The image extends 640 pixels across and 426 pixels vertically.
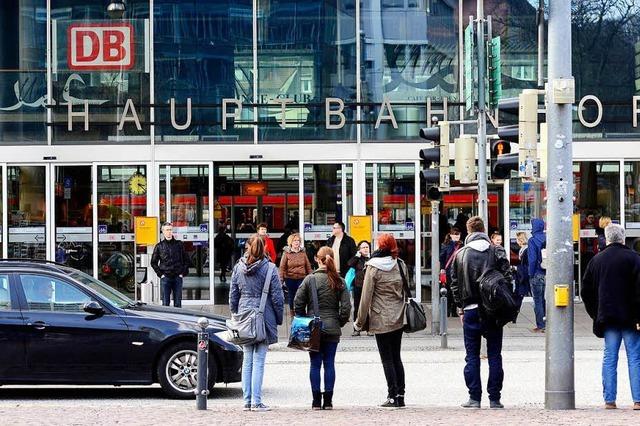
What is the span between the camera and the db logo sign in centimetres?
2580

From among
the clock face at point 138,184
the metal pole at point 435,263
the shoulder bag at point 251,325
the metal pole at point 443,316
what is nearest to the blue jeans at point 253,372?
the shoulder bag at point 251,325

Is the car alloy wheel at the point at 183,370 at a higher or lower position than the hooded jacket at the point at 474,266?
lower

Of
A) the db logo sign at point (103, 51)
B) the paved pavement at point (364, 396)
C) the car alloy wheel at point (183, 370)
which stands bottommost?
the paved pavement at point (364, 396)

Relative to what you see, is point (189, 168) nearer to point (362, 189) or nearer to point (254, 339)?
point (362, 189)

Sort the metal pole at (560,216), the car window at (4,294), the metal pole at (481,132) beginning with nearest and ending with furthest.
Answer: the metal pole at (560,216) → the car window at (4,294) → the metal pole at (481,132)

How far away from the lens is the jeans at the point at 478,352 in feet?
38.4

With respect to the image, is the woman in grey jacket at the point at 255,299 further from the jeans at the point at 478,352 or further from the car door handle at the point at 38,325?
the car door handle at the point at 38,325

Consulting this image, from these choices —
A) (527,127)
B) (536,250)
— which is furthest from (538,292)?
(527,127)

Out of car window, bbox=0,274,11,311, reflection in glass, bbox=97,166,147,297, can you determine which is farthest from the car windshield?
reflection in glass, bbox=97,166,147,297

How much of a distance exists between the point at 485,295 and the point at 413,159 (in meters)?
14.2

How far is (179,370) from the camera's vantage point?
13258 millimetres

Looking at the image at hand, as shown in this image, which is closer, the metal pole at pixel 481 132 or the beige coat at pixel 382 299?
the beige coat at pixel 382 299

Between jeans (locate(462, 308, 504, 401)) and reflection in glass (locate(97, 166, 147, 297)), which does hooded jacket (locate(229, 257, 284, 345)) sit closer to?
jeans (locate(462, 308, 504, 401))

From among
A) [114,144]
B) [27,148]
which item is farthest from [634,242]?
[27,148]
